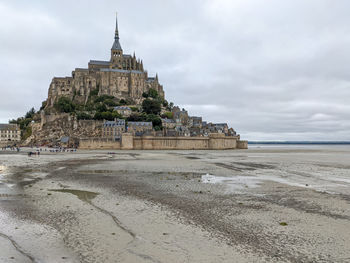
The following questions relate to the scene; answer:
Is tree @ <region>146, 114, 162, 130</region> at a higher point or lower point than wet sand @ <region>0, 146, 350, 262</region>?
higher

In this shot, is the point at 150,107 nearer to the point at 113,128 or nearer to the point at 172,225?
the point at 113,128

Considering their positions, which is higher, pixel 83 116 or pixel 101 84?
pixel 101 84

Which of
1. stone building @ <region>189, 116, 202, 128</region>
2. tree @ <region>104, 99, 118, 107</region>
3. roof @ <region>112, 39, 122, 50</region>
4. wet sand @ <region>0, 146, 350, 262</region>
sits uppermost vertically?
roof @ <region>112, 39, 122, 50</region>

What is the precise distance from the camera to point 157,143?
59.6 m

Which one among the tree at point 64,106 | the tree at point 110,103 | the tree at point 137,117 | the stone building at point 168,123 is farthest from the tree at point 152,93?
the tree at point 64,106

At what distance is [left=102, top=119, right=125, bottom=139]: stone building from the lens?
63.0 meters

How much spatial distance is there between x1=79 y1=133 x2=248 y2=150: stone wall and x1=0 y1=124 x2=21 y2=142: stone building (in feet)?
102

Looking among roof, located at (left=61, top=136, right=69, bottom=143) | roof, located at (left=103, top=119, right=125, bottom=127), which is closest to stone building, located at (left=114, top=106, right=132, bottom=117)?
roof, located at (left=103, top=119, right=125, bottom=127)

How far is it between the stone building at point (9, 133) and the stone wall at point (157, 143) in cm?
3116

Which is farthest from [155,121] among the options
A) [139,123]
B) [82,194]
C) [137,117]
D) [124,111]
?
[82,194]

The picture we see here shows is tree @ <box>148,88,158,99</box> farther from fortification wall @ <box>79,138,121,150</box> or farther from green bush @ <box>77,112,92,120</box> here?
fortification wall @ <box>79,138,121,150</box>

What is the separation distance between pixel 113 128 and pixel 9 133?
35.8 m

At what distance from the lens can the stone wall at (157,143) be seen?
2279 inches

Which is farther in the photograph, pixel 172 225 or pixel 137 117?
pixel 137 117
